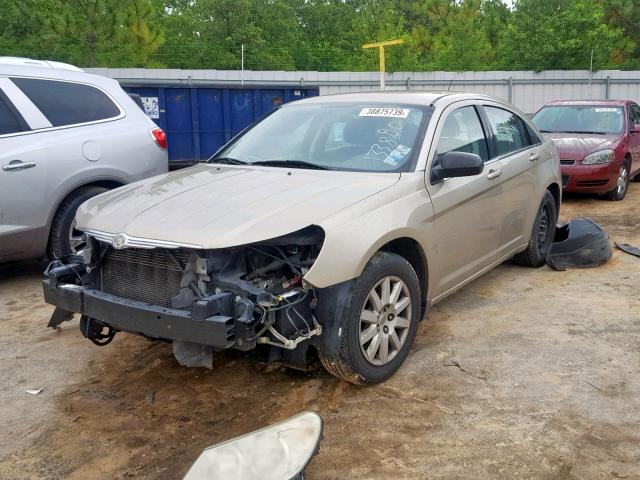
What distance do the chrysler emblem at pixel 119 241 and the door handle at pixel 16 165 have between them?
2.44 m

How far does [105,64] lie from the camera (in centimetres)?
1995

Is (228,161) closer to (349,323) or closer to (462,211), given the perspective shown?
(462,211)

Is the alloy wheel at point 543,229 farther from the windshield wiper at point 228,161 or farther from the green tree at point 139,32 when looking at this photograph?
the green tree at point 139,32

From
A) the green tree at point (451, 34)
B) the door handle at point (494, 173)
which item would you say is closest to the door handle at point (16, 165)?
the door handle at point (494, 173)

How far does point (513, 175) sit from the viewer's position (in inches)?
207

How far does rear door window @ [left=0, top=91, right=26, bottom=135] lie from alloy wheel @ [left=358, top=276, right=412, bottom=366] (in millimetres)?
3676

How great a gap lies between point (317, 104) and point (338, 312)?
2.10 meters

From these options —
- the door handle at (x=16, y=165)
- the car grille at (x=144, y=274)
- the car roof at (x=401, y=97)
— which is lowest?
the car grille at (x=144, y=274)

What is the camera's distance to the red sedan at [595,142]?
954 centimetres

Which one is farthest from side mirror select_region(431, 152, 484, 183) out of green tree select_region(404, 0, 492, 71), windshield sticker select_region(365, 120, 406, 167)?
green tree select_region(404, 0, 492, 71)

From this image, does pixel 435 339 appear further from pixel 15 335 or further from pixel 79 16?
pixel 79 16

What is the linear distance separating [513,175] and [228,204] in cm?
264

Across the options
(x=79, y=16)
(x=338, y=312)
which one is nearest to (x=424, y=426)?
(x=338, y=312)

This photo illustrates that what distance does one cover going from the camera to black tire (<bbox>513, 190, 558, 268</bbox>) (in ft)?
19.6
